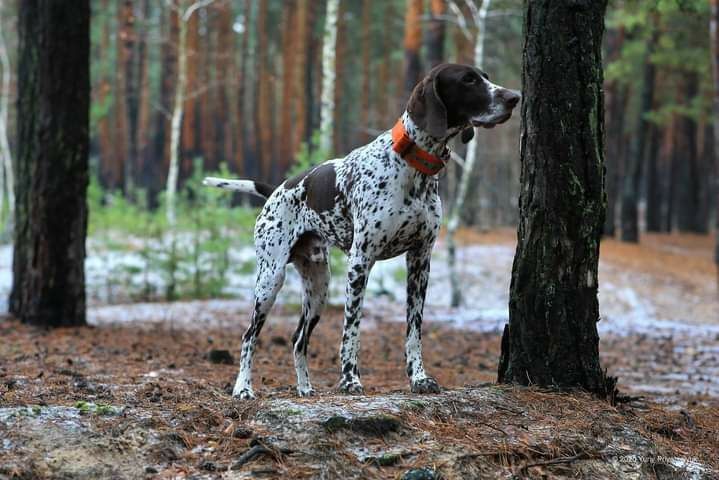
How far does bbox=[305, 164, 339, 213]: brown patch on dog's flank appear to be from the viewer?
5.16 metres

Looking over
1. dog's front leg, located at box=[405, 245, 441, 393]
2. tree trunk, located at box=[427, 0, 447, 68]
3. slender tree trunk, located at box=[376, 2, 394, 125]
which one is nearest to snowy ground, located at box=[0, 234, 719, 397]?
dog's front leg, located at box=[405, 245, 441, 393]

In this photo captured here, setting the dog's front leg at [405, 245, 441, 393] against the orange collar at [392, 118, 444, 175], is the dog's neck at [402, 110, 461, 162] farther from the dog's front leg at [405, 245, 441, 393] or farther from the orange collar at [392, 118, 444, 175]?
the dog's front leg at [405, 245, 441, 393]

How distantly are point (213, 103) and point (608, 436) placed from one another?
36.8 m

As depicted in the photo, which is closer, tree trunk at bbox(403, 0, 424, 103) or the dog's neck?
the dog's neck

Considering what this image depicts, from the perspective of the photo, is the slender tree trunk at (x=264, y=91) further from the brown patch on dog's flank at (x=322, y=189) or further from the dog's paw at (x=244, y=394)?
the dog's paw at (x=244, y=394)

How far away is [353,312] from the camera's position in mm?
4941

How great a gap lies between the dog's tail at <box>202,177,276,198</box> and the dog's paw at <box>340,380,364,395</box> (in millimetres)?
1564

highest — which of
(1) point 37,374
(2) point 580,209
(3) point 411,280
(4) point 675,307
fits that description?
(2) point 580,209

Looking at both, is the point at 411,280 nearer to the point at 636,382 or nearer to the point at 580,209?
the point at 580,209

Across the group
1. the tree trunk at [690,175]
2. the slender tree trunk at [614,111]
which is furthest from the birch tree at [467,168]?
the tree trunk at [690,175]

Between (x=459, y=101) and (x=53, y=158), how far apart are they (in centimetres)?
580

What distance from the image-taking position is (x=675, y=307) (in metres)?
16.4

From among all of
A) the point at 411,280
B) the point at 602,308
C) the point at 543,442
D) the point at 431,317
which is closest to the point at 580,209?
the point at 411,280

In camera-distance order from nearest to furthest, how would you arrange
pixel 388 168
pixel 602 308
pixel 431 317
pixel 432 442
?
pixel 432 442, pixel 388 168, pixel 431 317, pixel 602 308
